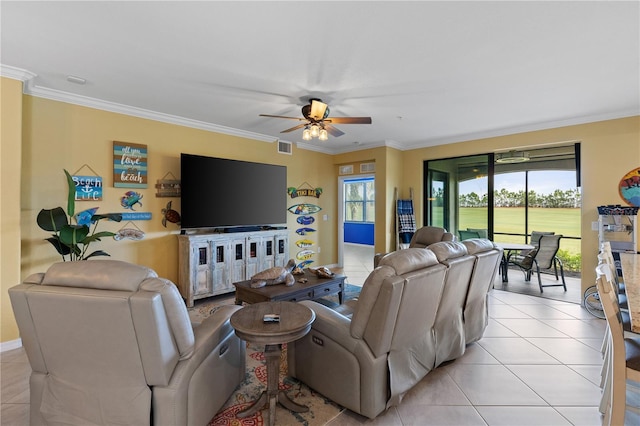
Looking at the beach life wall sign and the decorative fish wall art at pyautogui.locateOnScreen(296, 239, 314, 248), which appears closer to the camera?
the beach life wall sign

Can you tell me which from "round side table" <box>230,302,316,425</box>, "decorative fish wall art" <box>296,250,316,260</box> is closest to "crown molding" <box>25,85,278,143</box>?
"decorative fish wall art" <box>296,250,316,260</box>

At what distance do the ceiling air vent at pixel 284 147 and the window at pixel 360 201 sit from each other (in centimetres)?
440

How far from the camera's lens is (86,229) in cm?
315

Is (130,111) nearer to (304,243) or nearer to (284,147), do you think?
(284,147)

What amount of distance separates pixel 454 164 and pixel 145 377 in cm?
601

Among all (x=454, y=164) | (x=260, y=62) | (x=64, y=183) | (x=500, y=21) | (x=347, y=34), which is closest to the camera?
(x=500, y=21)

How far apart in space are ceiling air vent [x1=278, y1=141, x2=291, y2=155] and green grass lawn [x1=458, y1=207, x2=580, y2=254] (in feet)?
12.2

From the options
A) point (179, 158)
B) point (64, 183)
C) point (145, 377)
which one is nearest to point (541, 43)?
point (145, 377)

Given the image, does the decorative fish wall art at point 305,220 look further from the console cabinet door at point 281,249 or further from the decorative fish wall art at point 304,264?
the console cabinet door at point 281,249

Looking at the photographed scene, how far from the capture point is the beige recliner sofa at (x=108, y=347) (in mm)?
1453

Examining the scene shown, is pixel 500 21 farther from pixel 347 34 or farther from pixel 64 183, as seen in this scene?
pixel 64 183

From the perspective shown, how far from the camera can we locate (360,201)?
34.5ft

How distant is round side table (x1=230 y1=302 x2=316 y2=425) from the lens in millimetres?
1716

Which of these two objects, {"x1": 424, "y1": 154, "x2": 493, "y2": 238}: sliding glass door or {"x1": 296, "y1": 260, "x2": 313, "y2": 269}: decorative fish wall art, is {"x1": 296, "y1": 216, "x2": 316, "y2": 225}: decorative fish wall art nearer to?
{"x1": 296, "y1": 260, "x2": 313, "y2": 269}: decorative fish wall art
